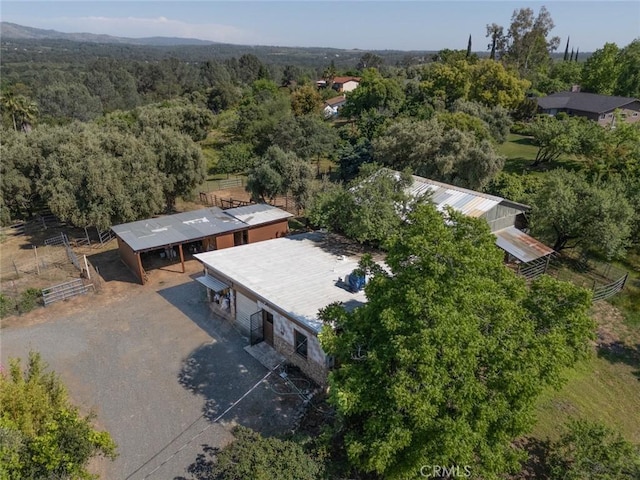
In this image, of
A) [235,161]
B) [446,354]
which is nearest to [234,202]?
[235,161]

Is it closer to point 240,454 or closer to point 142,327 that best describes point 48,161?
point 142,327

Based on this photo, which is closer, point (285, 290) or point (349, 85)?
point (285, 290)

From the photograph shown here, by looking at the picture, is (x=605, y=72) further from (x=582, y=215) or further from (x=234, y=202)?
(x=234, y=202)

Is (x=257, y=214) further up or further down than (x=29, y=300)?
further up

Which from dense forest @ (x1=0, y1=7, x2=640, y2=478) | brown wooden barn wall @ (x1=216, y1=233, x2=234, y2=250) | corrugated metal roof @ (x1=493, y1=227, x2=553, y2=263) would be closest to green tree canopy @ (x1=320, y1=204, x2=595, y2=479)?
dense forest @ (x1=0, y1=7, x2=640, y2=478)

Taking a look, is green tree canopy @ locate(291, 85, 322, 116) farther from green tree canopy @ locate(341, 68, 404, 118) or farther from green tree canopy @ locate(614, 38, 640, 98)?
green tree canopy @ locate(614, 38, 640, 98)

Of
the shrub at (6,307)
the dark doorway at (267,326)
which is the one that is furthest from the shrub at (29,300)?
the dark doorway at (267,326)
